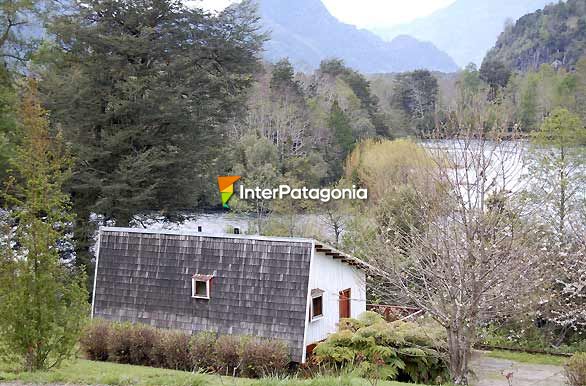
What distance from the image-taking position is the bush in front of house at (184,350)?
46.2 feet

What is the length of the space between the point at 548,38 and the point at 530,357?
68.0 m

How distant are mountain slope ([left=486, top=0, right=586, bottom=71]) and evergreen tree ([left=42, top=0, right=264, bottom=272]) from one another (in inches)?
2281

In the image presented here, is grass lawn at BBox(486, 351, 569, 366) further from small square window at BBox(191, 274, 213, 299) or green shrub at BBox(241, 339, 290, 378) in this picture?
small square window at BBox(191, 274, 213, 299)

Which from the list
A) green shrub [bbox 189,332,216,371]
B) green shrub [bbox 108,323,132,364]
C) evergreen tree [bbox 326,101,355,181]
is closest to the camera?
green shrub [bbox 189,332,216,371]

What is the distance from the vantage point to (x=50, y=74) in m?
24.5

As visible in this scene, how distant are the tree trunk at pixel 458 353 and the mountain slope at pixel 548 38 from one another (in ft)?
222

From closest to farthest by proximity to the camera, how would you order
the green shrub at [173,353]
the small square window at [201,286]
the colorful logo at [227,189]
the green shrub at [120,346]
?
→ 1. the green shrub at [173,353]
2. the green shrub at [120,346]
3. the small square window at [201,286]
4. the colorful logo at [227,189]

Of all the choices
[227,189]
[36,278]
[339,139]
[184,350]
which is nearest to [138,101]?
[184,350]

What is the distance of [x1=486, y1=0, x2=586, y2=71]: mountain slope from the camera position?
252 feet

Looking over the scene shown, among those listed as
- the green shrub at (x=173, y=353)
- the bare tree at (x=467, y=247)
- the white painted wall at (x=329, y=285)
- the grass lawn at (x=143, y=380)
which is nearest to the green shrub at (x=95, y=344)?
the green shrub at (x=173, y=353)

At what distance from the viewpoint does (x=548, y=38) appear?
263 ft

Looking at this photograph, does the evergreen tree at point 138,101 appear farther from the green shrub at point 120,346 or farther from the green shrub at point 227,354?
the green shrub at point 227,354

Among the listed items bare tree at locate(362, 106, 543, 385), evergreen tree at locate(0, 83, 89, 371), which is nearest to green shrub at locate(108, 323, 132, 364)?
evergreen tree at locate(0, 83, 89, 371)

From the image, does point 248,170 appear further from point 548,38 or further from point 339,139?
point 548,38
